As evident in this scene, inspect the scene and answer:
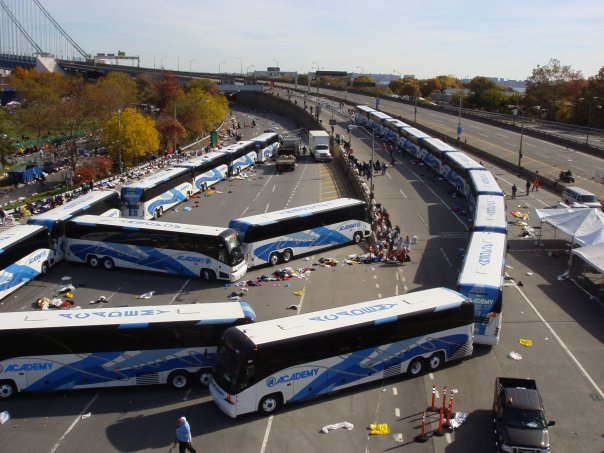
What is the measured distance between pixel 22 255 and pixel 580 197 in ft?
110

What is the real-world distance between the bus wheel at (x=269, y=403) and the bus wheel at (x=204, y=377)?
87.9 inches

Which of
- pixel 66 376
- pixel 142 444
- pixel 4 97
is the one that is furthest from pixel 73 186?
pixel 4 97

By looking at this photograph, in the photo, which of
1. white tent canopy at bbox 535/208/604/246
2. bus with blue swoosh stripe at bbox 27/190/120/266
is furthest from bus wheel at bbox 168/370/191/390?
white tent canopy at bbox 535/208/604/246

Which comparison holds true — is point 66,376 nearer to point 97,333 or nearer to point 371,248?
point 97,333

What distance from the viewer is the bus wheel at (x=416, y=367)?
17.3 m

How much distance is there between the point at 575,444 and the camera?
46.2ft

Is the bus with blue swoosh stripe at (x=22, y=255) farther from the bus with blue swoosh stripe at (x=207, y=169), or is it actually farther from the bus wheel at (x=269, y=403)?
the bus with blue swoosh stripe at (x=207, y=169)

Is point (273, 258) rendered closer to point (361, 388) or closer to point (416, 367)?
point (416, 367)

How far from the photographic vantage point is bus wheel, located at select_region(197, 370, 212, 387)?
16547mm

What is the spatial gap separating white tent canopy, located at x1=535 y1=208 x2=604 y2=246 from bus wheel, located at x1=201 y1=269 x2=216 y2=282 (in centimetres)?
1694

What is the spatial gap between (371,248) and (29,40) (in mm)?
198183

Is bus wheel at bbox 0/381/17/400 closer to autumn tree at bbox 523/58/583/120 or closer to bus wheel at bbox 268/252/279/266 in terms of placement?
bus wheel at bbox 268/252/279/266

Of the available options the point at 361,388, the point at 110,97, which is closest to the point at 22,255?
the point at 361,388

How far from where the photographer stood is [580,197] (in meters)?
38.3
